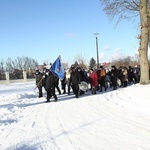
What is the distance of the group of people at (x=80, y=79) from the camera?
1755 cm

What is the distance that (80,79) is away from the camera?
19406mm

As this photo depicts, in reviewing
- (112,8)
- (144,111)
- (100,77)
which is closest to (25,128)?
(144,111)

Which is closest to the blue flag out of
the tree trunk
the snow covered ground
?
the tree trunk

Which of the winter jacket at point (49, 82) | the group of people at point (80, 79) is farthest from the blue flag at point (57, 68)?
the winter jacket at point (49, 82)

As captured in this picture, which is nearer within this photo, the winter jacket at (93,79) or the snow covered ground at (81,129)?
the snow covered ground at (81,129)

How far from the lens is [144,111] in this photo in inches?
479

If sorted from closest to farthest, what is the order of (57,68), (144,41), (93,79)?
(57,68) → (93,79) → (144,41)

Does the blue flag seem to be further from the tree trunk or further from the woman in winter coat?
the tree trunk

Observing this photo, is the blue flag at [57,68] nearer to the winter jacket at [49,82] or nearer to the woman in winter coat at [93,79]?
the woman in winter coat at [93,79]

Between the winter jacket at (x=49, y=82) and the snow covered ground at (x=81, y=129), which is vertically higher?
the winter jacket at (x=49, y=82)

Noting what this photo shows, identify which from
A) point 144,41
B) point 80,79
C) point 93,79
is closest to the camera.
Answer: point 80,79

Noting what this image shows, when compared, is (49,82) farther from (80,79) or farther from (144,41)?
(144,41)

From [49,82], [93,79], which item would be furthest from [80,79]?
[49,82]

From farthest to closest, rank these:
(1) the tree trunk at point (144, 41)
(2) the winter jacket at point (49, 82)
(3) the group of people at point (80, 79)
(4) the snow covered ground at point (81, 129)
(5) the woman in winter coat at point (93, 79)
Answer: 1. (1) the tree trunk at point (144, 41)
2. (5) the woman in winter coat at point (93, 79)
3. (3) the group of people at point (80, 79)
4. (2) the winter jacket at point (49, 82)
5. (4) the snow covered ground at point (81, 129)
